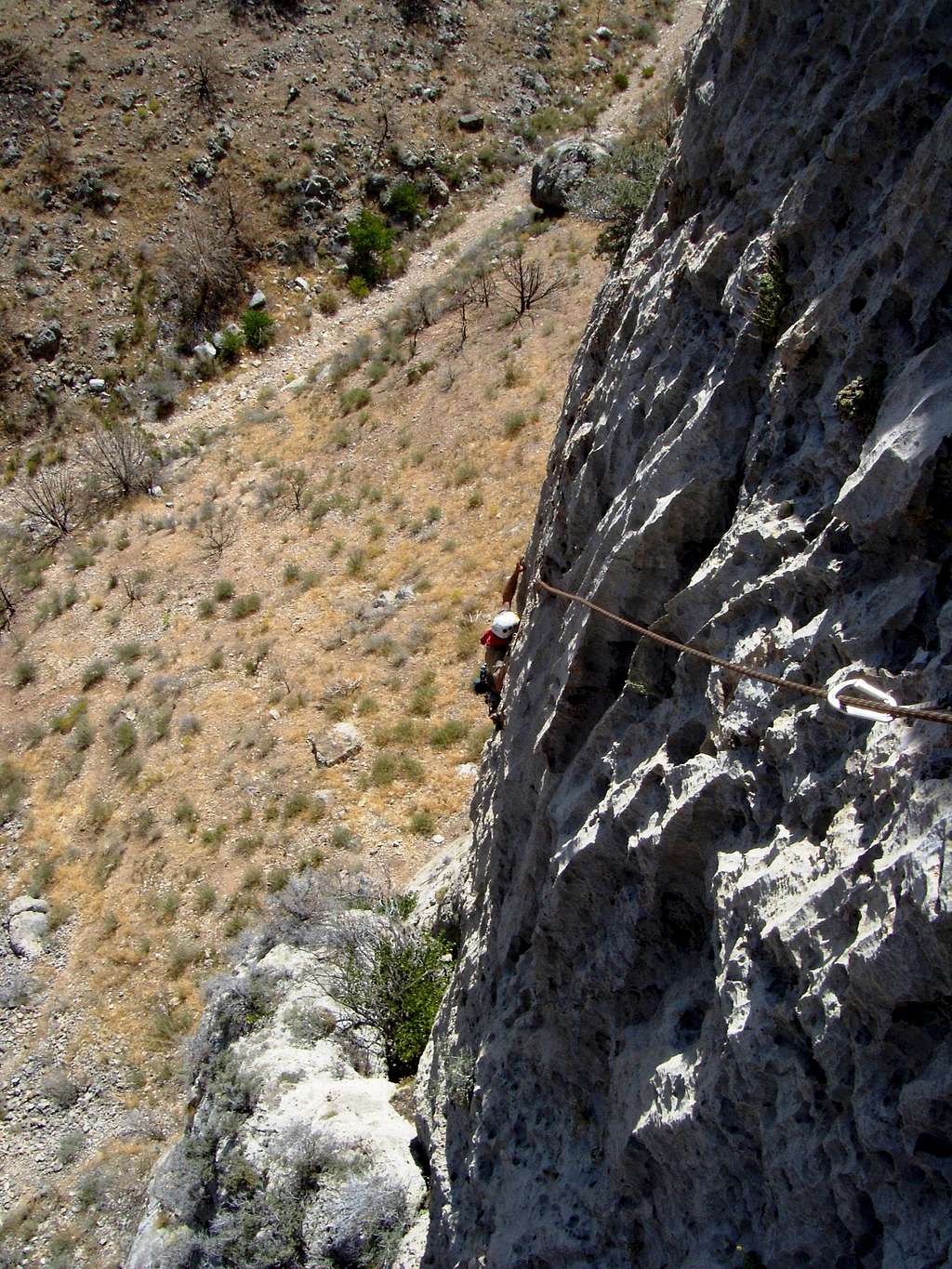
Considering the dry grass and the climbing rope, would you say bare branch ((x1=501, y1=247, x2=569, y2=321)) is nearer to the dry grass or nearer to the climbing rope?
the dry grass

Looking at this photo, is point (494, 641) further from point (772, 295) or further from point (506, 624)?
point (772, 295)

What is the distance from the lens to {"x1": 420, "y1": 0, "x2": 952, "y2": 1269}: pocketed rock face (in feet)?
7.79

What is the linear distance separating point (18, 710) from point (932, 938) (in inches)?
604

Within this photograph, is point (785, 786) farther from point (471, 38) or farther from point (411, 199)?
point (471, 38)

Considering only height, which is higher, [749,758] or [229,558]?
[749,758]

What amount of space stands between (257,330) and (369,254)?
12.5 ft

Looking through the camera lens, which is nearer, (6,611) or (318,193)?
(6,611)

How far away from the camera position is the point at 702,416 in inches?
149

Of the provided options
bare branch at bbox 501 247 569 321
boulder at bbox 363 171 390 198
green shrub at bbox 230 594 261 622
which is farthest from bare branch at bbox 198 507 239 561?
boulder at bbox 363 171 390 198

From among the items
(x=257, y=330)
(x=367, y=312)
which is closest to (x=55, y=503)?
(x=257, y=330)

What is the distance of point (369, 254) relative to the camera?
22953 mm

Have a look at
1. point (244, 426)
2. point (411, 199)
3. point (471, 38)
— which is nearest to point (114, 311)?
point (244, 426)

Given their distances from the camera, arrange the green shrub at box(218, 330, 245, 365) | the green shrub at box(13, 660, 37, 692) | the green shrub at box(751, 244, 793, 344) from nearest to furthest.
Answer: the green shrub at box(751, 244, 793, 344)
the green shrub at box(13, 660, 37, 692)
the green shrub at box(218, 330, 245, 365)

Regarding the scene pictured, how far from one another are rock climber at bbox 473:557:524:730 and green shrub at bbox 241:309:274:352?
45.9ft
